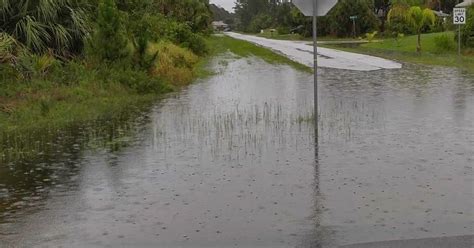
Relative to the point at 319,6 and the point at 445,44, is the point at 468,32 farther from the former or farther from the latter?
the point at 319,6

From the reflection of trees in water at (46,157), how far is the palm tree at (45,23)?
4916 millimetres

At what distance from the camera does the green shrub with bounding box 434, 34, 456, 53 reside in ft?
123

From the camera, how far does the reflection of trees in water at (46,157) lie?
7332 millimetres

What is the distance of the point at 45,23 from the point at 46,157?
332 inches

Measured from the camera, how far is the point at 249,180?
7.84 meters

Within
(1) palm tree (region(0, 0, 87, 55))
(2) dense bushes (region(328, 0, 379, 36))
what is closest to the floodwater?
(1) palm tree (region(0, 0, 87, 55))

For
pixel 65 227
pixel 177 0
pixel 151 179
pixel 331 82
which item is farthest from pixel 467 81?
pixel 177 0

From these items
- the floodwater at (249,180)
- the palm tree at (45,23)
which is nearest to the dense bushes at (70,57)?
A: the palm tree at (45,23)

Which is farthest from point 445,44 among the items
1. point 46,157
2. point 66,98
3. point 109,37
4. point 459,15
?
point 46,157

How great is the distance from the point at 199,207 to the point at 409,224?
2.08 metres

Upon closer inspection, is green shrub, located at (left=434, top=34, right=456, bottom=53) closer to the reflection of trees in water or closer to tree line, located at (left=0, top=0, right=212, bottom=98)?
tree line, located at (left=0, top=0, right=212, bottom=98)

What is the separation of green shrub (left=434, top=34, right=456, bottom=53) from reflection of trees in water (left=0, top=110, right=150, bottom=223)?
28.6 meters

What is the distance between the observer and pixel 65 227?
6.13 meters

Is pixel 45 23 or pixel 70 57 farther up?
pixel 45 23
